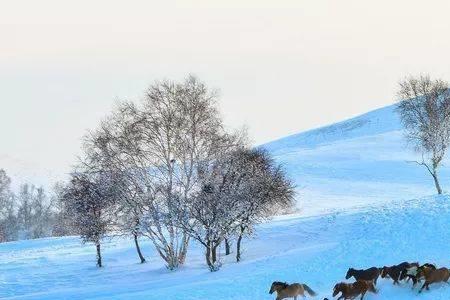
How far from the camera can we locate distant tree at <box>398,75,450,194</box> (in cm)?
4066

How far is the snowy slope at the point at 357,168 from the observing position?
59.8m

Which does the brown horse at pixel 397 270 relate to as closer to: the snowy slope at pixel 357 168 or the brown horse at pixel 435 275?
the brown horse at pixel 435 275

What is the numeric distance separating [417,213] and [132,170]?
15.2m

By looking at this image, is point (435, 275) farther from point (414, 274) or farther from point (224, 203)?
point (224, 203)

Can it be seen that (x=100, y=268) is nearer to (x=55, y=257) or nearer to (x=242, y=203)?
(x=55, y=257)

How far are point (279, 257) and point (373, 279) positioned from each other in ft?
→ 31.6

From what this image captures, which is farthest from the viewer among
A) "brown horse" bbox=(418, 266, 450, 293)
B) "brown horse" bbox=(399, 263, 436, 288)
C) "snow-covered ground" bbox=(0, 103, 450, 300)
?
"snow-covered ground" bbox=(0, 103, 450, 300)

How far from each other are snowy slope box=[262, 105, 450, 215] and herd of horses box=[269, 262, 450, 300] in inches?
1091

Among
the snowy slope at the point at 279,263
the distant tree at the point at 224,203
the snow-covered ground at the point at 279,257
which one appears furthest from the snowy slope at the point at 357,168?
the distant tree at the point at 224,203

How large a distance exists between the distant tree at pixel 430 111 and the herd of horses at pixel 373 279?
23361 millimetres

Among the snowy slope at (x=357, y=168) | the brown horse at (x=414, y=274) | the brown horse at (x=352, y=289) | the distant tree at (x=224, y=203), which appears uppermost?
the snowy slope at (x=357, y=168)

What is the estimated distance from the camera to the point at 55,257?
143ft

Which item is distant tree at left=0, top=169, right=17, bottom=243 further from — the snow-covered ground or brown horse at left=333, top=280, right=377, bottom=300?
brown horse at left=333, top=280, right=377, bottom=300

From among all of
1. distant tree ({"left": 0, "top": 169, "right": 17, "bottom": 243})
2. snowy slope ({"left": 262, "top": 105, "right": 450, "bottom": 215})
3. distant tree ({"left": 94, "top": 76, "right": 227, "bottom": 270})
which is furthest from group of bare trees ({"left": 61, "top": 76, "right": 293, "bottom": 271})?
distant tree ({"left": 0, "top": 169, "right": 17, "bottom": 243})
